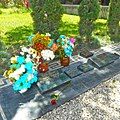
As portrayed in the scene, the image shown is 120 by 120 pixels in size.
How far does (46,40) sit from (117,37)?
5.02 meters

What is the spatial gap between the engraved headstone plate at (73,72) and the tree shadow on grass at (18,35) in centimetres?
284

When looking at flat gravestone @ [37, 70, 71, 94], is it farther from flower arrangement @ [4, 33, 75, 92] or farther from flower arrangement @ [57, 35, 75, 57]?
flower arrangement @ [57, 35, 75, 57]

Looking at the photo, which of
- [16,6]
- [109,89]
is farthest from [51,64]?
[16,6]

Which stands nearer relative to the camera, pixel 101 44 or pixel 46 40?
pixel 46 40

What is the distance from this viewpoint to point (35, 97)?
660 cm

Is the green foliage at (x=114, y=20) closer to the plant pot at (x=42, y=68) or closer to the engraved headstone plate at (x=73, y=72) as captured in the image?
the engraved headstone plate at (x=73, y=72)

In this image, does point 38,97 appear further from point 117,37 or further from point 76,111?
point 117,37

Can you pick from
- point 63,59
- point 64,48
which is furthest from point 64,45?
point 63,59

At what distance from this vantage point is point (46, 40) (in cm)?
693

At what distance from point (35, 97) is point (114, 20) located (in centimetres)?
608

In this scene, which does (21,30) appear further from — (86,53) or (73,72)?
(73,72)

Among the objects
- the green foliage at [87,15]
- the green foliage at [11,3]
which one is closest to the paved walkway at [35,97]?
the green foliage at [87,15]

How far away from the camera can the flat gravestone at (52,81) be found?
22.1 ft

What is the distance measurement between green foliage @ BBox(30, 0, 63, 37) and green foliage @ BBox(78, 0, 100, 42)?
1.05m
